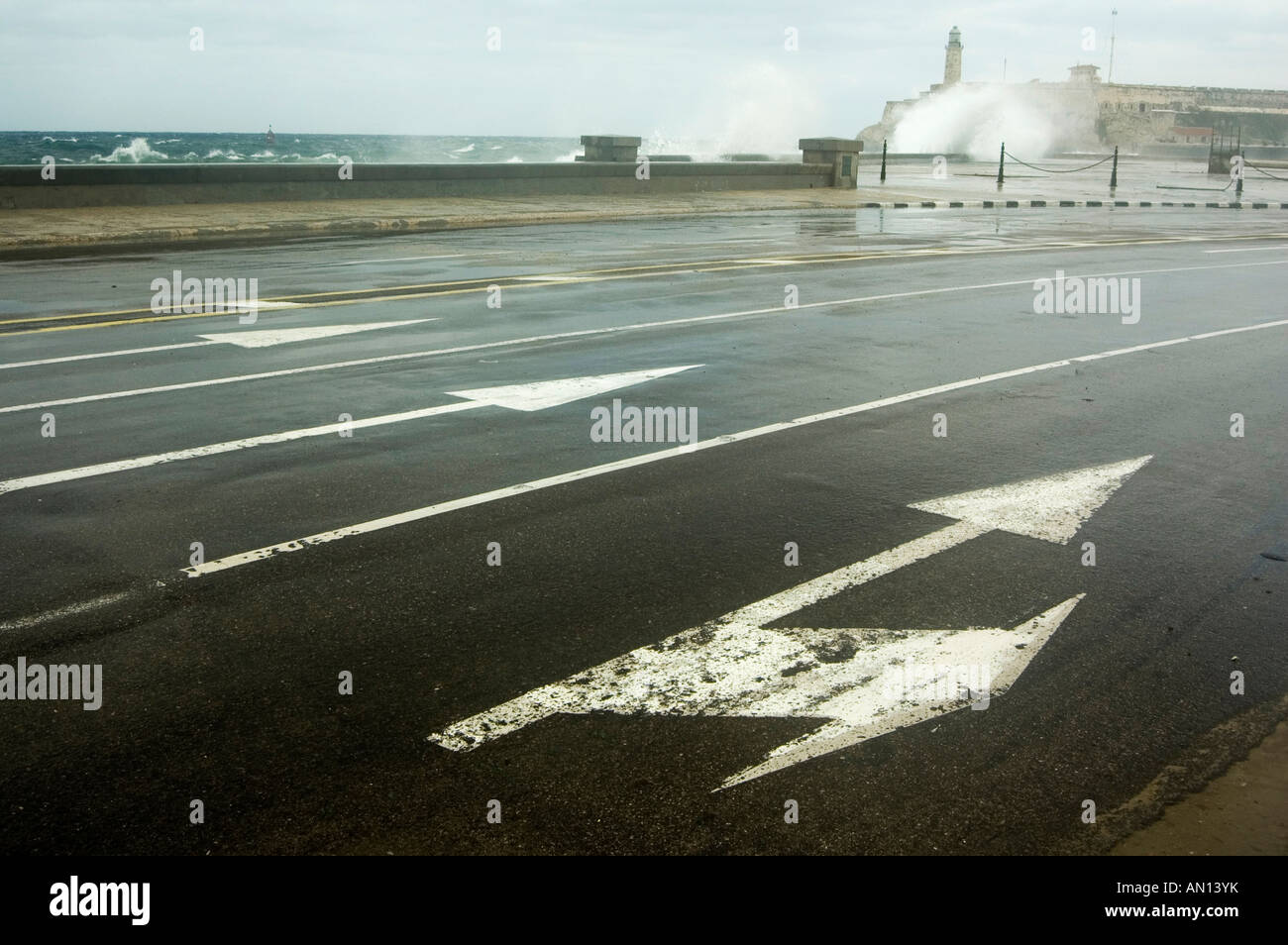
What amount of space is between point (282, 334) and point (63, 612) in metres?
6.92

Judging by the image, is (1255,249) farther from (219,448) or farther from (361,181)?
(219,448)

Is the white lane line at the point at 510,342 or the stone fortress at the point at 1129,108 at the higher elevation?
the stone fortress at the point at 1129,108

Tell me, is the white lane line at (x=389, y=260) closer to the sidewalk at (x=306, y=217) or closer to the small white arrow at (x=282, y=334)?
the sidewalk at (x=306, y=217)

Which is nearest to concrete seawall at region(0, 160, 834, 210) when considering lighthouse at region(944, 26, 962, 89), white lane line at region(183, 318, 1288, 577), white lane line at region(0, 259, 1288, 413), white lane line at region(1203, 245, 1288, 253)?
white lane line at region(1203, 245, 1288, 253)

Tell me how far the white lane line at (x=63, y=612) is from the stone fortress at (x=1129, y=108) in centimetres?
14295

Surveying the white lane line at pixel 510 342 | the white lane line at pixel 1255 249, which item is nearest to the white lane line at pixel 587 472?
the white lane line at pixel 510 342

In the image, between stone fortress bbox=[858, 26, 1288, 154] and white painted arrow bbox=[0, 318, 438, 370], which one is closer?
white painted arrow bbox=[0, 318, 438, 370]

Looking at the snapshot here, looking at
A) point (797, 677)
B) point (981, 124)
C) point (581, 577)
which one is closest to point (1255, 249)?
point (581, 577)

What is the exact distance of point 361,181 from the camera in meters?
27.8

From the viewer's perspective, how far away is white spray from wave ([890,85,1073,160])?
129375 mm

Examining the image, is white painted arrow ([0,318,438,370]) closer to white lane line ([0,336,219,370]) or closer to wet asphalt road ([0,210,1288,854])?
white lane line ([0,336,219,370])

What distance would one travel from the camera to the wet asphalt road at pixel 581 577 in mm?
3688

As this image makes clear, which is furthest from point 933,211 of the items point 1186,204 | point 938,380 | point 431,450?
point 431,450

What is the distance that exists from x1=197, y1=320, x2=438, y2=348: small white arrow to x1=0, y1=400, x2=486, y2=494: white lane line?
10.6 feet
